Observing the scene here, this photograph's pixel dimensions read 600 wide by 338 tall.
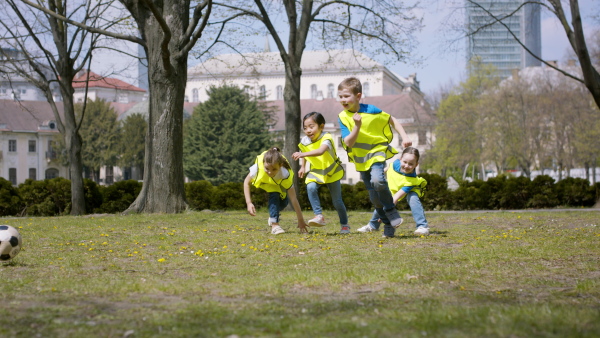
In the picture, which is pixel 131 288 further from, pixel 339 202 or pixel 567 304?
pixel 339 202

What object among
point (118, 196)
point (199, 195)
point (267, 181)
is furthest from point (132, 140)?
point (267, 181)

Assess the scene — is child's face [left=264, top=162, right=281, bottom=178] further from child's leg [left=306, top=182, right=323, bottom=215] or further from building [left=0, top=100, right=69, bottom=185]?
building [left=0, top=100, right=69, bottom=185]

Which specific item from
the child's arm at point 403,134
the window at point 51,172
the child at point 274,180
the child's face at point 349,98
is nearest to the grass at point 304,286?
the child at point 274,180

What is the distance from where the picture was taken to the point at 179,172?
15.6 m

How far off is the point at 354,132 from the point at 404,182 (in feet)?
6.90

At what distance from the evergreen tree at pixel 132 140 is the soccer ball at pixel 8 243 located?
244 feet

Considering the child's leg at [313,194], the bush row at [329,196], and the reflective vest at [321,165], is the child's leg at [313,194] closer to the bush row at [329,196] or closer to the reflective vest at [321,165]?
the reflective vest at [321,165]

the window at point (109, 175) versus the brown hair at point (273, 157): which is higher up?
the brown hair at point (273, 157)

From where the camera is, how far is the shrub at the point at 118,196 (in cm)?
2097

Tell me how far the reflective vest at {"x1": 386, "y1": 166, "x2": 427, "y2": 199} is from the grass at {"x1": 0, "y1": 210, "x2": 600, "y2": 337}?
925 mm

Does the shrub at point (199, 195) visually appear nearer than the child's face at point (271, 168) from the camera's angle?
No

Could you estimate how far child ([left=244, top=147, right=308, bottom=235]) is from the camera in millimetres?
8812

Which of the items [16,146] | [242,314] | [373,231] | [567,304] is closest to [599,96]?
[373,231]

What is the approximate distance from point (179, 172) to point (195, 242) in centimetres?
730
